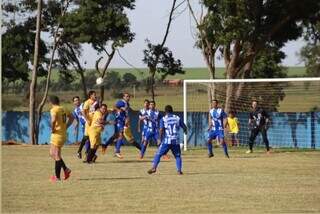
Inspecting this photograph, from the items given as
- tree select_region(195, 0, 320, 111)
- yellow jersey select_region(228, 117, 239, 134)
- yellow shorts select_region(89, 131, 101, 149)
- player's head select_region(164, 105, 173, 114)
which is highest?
tree select_region(195, 0, 320, 111)

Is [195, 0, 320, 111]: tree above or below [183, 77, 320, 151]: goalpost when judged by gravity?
above

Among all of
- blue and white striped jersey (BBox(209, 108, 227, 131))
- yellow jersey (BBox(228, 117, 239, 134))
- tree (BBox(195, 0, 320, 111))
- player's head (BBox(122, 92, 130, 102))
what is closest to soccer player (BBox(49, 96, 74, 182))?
player's head (BBox(122, 92, 130, 102))

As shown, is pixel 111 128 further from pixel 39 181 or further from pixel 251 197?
pixel 251 197

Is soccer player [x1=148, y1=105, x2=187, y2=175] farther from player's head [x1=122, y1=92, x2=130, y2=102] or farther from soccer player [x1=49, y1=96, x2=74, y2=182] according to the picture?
player's head [x1=122, y1=92, x2=130, y2=102]

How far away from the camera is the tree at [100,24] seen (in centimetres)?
4234

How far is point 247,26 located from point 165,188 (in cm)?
2242

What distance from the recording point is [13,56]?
143ft

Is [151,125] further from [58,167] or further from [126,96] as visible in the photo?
[58,167]

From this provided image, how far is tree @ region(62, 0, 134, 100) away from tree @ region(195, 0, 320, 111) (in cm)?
633

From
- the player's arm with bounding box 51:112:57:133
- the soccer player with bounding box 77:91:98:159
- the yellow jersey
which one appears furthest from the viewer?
the yellow jersey

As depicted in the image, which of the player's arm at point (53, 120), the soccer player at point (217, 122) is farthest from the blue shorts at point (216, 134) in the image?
the player's arm at point (53, 120)

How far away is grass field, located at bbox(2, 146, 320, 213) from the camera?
12.4 meters

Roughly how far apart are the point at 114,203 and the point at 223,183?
3.85 meters

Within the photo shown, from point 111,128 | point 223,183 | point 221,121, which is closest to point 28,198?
point 223,183
